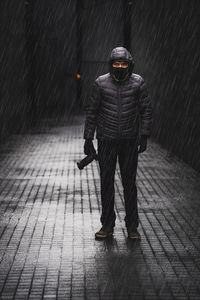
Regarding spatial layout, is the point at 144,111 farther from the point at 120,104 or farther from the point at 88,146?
the point at 88,146

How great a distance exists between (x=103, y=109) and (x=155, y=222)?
5.83 ft

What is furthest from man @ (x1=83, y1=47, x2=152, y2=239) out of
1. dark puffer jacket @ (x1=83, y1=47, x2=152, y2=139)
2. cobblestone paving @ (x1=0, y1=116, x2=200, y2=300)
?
cobblestone paving @ (x1=0, y1=116, x2=200, y2=300)

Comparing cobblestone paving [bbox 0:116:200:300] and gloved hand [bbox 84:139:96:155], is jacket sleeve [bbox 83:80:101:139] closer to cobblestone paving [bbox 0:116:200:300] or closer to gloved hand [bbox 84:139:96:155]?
gloved hand [bbox 84:139:96:155]

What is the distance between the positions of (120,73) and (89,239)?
1.93 metres

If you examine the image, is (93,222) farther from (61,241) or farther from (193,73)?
(193,73)

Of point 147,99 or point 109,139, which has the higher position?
point 147,99

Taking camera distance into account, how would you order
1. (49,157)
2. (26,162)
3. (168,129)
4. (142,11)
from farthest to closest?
(142,11) → (168,129) → (49,157) → (26,162)

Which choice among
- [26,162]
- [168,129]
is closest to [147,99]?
[26,162]

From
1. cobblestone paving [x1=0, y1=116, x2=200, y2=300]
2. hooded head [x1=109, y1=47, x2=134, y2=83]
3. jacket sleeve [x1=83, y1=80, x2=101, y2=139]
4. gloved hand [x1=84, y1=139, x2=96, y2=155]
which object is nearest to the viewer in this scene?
cobblestone paving [x1=0, y1=116, x2=200, y2=300]

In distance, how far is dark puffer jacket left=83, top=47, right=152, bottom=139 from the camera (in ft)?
16.2

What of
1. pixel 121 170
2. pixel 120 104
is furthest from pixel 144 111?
pixel 121 170

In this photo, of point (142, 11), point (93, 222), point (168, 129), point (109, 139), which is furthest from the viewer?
point (142, 11)

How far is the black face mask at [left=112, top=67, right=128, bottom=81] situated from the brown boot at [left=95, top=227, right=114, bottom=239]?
5.69 ft

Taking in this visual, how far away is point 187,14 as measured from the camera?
33.9 ft
